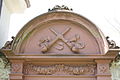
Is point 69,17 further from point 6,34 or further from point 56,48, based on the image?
point 6,34

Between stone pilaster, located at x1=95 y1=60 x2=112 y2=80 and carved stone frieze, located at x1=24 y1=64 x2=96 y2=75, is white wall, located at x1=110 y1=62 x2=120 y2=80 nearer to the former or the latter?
stone pilaster, located at x1=95 y1=60 x2=112 y2=80

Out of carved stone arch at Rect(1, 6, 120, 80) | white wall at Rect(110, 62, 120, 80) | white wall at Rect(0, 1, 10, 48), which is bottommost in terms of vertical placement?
white wall at Rect(110, 62, 120, 80)

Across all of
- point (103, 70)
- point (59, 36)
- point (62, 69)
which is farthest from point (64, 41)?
point (103, 70)

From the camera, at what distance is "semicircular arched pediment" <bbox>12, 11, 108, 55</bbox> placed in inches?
184

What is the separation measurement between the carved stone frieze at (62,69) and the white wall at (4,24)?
999 mm

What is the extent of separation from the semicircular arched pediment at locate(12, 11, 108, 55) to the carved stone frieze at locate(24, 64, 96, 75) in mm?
227

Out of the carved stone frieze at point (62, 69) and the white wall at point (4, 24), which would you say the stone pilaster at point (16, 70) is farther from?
the white wall at point (4, 24)

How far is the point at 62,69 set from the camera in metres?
4.62

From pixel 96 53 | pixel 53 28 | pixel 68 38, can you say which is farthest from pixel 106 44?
pixel 53 28

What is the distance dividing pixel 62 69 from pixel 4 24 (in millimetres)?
1744

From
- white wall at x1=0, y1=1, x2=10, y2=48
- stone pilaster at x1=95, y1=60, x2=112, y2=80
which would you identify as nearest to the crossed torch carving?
stone pilaster at x1=95, y1=60, x2=112, y2=80

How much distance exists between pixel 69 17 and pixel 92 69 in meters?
1.01

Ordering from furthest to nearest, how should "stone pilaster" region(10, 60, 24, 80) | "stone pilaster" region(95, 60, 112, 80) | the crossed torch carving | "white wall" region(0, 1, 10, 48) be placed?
"white wall" region(0, 1, 10, 48) → the crossed torch carving → "stone pilaster" region(10, 60, 24, 80) → "stone pilaster" region(95, 60, 112, 80)

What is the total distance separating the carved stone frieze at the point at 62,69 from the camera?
4.59 m
